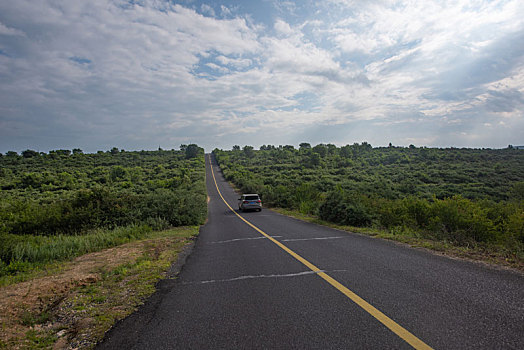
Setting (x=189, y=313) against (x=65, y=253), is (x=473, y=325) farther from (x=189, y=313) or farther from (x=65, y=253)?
(x=65, y=253)

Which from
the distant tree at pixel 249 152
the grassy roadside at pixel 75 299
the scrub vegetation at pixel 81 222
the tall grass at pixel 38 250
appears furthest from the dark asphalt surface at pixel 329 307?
the distant tree at pixel 249 152

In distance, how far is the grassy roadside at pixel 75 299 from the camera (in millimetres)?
3178

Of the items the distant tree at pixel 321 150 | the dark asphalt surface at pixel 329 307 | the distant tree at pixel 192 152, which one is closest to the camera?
the dark asphalt surface at pixel 329 307

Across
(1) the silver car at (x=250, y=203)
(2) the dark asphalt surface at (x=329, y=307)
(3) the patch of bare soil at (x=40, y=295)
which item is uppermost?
(2) the dark asphalt surface at (x=329, y=307)

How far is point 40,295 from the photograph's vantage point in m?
4.50

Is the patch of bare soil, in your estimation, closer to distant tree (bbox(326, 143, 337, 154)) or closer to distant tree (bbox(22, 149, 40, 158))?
distant tree (bbox(326, 143, 337, 154))

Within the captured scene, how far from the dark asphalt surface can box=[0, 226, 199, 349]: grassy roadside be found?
0.37 m

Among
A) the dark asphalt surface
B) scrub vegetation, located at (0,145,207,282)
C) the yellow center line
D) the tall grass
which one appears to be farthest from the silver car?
the yellow center line

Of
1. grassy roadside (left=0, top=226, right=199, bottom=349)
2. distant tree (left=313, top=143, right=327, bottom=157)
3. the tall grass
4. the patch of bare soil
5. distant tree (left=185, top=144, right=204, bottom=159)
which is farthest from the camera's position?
distant tree (left=185, top=144, right=204, bottom=159)

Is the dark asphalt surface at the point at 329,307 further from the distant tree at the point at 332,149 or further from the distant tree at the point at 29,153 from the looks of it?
the distant tree at the point at 29,153

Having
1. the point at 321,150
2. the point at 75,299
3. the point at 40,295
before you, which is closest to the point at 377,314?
the point at 75,299

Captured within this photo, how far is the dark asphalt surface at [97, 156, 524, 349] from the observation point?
9.00ft

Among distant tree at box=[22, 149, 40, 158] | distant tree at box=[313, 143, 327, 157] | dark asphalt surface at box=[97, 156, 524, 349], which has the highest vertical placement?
distant tree at box=[313, 143, 327, 157]

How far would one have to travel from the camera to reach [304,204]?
810 inches
